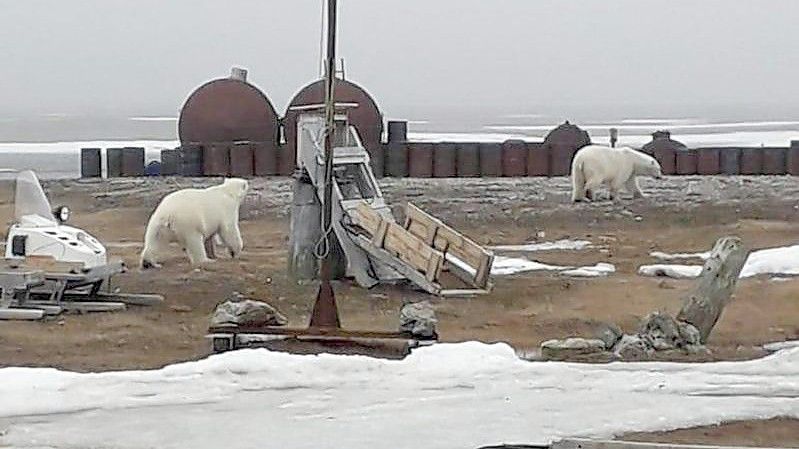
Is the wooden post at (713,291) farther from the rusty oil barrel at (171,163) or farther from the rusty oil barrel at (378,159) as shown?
the rusty oil barrel at (171,163)

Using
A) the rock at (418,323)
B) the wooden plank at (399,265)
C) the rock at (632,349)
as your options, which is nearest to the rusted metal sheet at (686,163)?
the wooden plank at (399,265)

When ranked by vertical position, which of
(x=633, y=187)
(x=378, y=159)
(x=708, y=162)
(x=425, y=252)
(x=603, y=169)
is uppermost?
(x=603, y=169)

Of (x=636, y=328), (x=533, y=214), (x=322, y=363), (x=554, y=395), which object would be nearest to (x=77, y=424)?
(x=322, y=363)

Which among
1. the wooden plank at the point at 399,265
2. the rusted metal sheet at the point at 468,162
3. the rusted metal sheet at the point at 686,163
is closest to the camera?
the wooden plank at the point at 399,265

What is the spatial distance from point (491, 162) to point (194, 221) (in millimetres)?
17711

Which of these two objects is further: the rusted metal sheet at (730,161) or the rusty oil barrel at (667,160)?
the rusted metal sheet at (730,161)

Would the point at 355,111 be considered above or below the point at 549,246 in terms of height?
above

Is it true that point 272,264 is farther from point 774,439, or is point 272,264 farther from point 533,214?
point 774,439

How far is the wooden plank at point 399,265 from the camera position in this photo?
50.1 ft

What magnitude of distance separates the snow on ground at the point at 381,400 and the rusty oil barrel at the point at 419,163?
2296 cm

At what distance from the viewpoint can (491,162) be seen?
34500mm

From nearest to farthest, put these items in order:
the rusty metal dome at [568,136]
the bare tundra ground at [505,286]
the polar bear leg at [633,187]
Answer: the bare tundra ground at [505,286], the polar bear leg at [633,187], the rusty metal dome at [568,136]

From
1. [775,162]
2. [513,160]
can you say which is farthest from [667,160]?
[513,160]

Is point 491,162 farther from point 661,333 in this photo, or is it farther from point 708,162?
point 661,333
